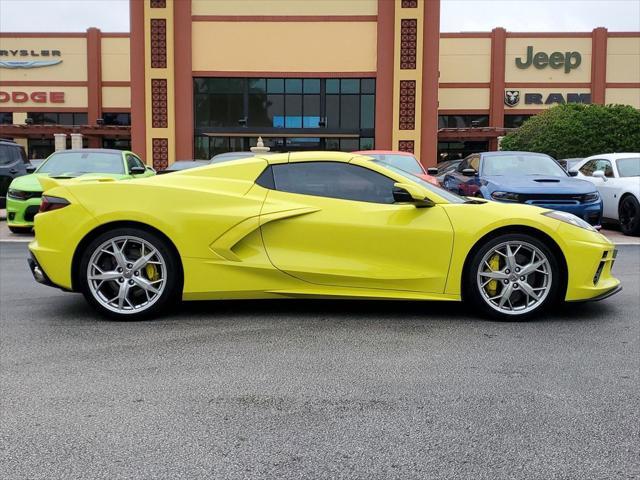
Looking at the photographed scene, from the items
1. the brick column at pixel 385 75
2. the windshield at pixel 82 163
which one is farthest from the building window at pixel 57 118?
the windshield at pixel 82 163

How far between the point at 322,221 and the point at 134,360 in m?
1.81

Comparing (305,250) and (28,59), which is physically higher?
(28,59)

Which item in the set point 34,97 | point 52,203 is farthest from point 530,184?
point 34,97

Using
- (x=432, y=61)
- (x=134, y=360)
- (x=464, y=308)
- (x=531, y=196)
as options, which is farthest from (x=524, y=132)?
(x=134, y=360)

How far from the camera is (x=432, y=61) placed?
29.2 metres

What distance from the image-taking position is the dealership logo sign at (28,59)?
46969 millimetres

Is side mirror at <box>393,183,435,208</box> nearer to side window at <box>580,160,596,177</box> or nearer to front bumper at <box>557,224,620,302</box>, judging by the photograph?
front bumper at <box>557,224,620,302</box>

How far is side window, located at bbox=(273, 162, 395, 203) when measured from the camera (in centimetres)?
556

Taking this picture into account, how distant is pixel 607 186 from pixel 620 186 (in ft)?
1.40

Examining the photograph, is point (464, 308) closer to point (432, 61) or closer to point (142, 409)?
point (142, 409)

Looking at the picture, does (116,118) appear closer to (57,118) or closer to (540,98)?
(57,118)

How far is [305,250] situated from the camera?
539 centimetres

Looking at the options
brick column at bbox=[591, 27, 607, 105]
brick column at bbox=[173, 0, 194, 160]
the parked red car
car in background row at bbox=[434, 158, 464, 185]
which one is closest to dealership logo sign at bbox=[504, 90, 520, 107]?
brick column at bbox=[591, 27, 607, 105]

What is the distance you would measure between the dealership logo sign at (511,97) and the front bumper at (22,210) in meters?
39.8
